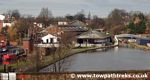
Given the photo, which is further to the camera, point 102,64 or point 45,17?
point 45,17

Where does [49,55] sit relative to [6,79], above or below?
below

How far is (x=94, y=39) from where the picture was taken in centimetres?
4178

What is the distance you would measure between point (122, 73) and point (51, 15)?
189 ft

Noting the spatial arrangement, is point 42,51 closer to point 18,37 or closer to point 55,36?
point 55,36

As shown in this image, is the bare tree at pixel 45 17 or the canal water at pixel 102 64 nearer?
the canal water at pixel 102 64

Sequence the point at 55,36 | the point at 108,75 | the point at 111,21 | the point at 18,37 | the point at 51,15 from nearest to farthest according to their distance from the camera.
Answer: the point at 108,75, the point at 55,36, the point at 18,37, the point at 111,21, the point at 51,15

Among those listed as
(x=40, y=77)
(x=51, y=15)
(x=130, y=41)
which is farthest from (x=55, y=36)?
(x=51, y=15)

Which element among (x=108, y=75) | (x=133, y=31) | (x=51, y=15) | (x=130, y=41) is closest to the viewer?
(x=108, y=75)

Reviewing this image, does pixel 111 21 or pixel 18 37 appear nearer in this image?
pixel 18 37

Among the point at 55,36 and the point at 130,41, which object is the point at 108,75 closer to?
the point at 55,36

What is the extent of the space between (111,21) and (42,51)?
3581 centimetres

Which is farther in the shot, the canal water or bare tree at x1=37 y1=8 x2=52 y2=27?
bare tree at x1=37 y1=8 x2=52 y2=27

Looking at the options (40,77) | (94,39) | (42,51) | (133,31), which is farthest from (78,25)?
(40,77)

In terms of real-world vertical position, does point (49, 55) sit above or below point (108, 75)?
below
